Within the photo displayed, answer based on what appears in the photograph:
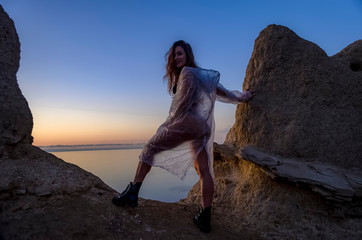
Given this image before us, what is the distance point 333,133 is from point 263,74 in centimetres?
109

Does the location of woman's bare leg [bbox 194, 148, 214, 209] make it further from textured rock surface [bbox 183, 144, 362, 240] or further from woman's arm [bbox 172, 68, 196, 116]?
textured rock surface [bbox 183, 144, 362, 240]

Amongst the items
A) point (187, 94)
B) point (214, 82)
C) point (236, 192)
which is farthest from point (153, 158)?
point (236, 192)

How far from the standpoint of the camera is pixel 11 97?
8.75ft

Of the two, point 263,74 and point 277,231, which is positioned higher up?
point 263,74

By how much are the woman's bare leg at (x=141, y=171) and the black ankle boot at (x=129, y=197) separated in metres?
0.05

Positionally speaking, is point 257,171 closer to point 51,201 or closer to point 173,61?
point 173,61

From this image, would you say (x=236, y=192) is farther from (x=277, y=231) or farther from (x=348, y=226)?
(x=348, y=226)

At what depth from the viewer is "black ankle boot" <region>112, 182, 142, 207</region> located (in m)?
2.55

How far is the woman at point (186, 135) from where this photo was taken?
2.62 m

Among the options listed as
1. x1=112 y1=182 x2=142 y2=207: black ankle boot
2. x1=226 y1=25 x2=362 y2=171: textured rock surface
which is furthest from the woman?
x1=226 y1=25 x2=362 y2=171: textured rock surface

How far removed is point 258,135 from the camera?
10.7ft

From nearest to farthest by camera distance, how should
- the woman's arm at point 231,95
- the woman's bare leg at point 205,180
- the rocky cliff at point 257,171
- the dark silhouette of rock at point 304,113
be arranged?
the rocky cliff at point 257,171 → the woman's bare leg at point 205,180 → the dark silhouette of rock at point 304,113 → the woman's arm at point 231,95

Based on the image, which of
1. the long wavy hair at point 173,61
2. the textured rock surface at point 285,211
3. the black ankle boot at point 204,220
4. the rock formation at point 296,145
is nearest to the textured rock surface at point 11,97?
the long wavy hair at point 173,61

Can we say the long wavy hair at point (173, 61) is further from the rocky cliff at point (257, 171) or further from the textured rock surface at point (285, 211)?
the textured rock surface at point (285, 211)
